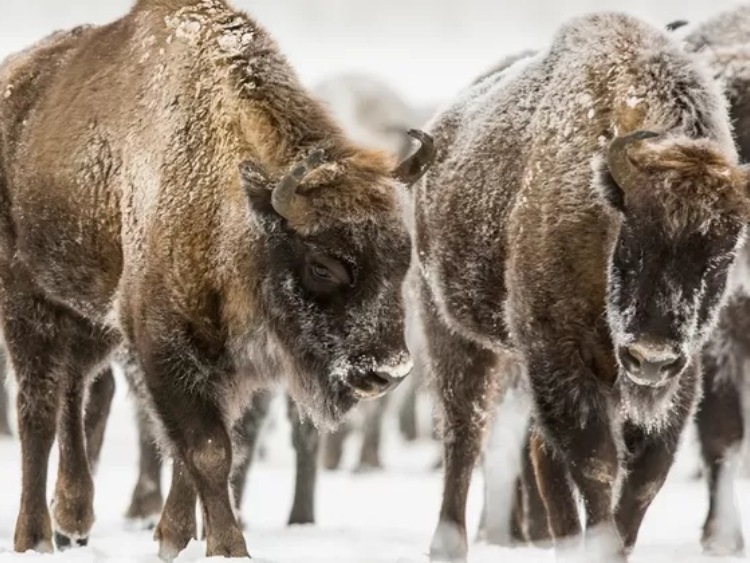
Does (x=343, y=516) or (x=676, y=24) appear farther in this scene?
(x=343, y=516)

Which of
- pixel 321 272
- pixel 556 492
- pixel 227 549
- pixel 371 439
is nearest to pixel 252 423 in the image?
pixel 556 492

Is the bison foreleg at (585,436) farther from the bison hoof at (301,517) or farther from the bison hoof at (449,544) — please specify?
the bison hoof at (301,517)

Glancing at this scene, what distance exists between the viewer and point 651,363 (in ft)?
19.9

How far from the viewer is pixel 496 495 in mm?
9953

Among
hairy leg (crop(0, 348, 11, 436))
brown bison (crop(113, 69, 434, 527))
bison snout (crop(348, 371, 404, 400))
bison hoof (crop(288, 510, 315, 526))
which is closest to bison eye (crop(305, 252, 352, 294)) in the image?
bison snout (crop(348, 371, 404, 400))

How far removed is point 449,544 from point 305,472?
251 cm

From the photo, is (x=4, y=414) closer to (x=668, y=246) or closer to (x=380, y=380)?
(x=380, y=380)

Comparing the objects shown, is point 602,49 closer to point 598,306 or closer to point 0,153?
point 598,306

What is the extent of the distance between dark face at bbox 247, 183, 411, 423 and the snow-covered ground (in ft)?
2.79

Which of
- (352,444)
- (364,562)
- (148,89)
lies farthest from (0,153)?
(352,444)

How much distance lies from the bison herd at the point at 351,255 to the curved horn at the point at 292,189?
0.01 m

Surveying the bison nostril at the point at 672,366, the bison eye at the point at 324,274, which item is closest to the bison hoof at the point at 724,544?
the bison nostril at the point at 672,366

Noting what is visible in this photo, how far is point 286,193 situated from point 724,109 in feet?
7.36

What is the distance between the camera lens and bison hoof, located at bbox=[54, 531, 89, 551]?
26.8ft
